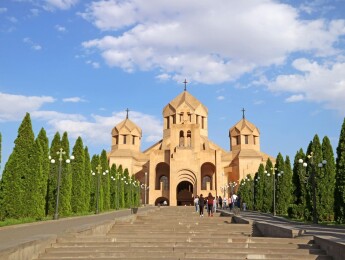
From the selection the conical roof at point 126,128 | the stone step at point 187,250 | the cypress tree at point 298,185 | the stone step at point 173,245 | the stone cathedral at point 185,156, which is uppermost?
the conical roof at point 126,128

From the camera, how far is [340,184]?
1955 centimetres

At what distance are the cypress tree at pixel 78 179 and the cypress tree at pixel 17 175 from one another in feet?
22.1

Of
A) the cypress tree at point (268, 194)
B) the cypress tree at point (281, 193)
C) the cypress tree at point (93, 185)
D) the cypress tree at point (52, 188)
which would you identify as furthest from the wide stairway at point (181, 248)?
the cypress tree at point (268, 194)

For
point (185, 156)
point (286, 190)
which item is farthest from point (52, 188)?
point (185, 156)

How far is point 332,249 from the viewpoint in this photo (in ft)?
24.5

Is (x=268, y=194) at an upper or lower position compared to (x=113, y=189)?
lower

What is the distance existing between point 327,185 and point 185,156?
33752 mm

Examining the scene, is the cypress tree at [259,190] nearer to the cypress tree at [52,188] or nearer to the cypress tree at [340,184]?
the cypress tree at [340,184]

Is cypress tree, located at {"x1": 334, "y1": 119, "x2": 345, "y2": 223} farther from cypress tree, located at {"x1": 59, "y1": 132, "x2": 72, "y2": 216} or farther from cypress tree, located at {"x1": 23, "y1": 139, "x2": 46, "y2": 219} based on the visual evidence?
cypress tree, located at {"x1": 23, "y1": 139, "x2": 46, "y2": 219}

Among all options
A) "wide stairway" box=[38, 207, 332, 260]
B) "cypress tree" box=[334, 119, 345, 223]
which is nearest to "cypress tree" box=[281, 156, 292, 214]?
"cypress tree" box=[334, 119, 345, 223]

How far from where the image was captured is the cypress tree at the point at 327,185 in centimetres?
2258

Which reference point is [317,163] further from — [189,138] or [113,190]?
[189,138]

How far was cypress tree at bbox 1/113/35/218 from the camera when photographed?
17219 millimetres

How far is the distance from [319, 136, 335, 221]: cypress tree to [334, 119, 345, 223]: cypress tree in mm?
2973
